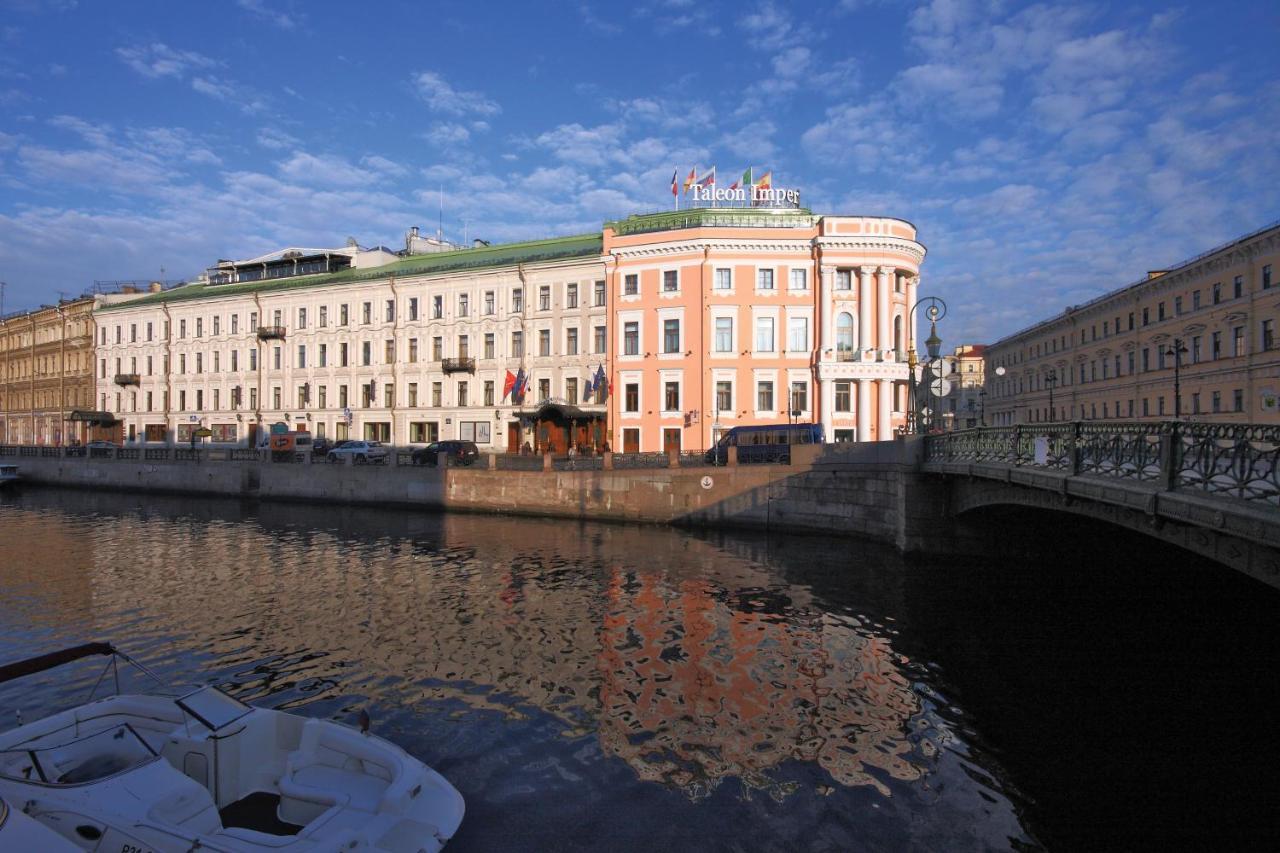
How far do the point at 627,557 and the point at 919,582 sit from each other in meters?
9.46

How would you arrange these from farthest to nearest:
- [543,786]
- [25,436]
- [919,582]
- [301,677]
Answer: [25,436] → [919,582] → [301,677] → [543,786]

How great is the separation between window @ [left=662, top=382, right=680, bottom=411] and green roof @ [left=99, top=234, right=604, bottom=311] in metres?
10.3

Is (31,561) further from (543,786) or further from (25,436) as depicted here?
(25,436)

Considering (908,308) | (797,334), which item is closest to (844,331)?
(797,334)

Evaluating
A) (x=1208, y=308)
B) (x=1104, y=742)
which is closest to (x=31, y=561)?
(x=1104, y=742)

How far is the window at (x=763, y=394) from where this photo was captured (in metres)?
44.2

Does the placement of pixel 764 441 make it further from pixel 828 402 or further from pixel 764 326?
pixel 764 326

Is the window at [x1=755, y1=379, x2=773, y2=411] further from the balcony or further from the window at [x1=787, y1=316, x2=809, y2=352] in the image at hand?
the balcony

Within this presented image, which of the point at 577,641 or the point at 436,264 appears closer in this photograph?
the point at 577,641

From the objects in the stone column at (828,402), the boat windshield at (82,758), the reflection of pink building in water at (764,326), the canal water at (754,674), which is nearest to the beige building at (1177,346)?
the reflection of pink building in water at (764,326)

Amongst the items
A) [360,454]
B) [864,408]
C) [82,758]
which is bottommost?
[82,758]

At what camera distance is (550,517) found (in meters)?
35.3

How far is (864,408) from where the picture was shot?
43.0m

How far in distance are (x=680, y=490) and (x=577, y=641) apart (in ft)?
56.9
